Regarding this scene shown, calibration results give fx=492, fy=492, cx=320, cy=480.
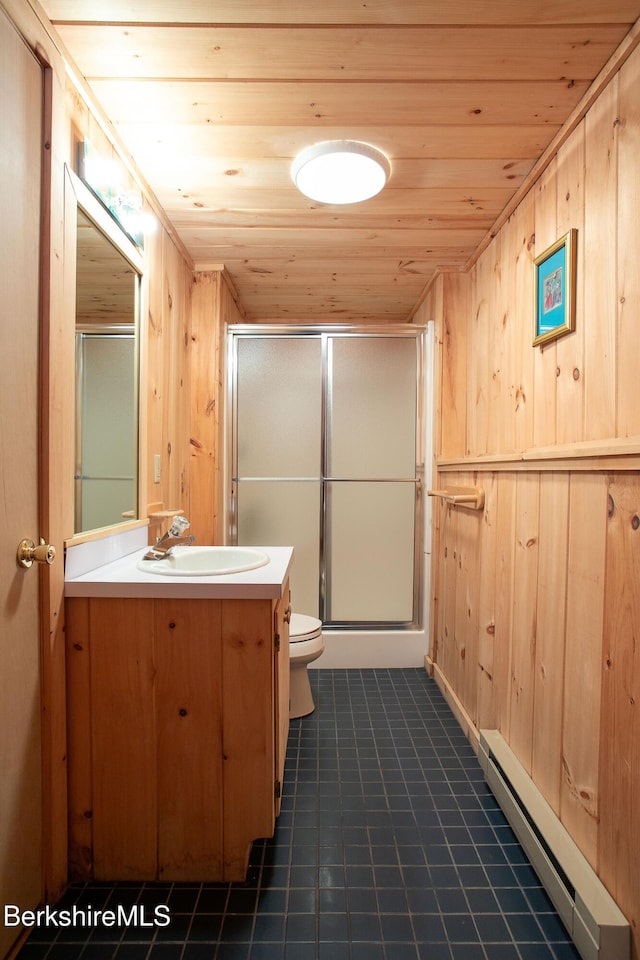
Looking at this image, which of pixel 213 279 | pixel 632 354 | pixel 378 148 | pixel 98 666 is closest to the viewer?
pixel 632 354

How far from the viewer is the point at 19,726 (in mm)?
1135

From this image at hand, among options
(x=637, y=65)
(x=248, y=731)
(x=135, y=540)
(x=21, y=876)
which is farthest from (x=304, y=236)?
(x=21, y=876)

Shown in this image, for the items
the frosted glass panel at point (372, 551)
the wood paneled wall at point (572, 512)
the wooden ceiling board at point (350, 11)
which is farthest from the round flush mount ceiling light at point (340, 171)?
the frosted glass panel at point (372, 551)

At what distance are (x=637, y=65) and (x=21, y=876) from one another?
236 cm

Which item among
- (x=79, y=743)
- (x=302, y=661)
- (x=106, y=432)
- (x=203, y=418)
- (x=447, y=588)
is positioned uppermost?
(x=203, y=418)

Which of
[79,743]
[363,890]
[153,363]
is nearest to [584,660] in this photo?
[363,890]

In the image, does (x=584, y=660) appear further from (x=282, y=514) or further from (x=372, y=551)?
(x=282, y=514)

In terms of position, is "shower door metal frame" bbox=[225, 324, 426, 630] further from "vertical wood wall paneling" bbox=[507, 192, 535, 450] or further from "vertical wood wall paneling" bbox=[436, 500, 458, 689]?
"vertical wood wall paneling" bbox=[507, 192, 535, 450]

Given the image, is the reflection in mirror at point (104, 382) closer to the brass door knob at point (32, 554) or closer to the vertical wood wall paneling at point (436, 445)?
the brass door knob at point (32, 554)

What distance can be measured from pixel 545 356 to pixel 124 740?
168 centimetres

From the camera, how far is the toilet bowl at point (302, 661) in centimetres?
216

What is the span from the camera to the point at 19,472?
1.14 meters

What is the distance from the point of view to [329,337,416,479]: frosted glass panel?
2.91 meters

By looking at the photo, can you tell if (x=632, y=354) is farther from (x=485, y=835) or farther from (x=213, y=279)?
(x=213, y=279)
